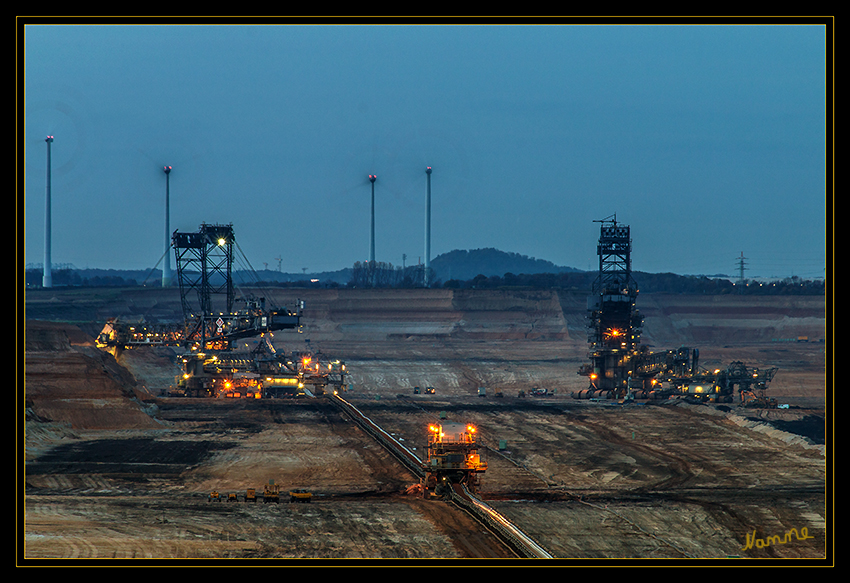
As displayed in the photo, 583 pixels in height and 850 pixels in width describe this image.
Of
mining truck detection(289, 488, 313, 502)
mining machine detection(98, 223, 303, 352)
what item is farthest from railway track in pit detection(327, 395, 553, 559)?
mining machine detection(98, 223, 303, 352)

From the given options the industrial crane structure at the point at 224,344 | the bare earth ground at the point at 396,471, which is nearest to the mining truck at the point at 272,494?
the bare earth ground at the point at 396,471

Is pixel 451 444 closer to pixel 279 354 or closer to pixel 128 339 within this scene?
pixel 279 354
